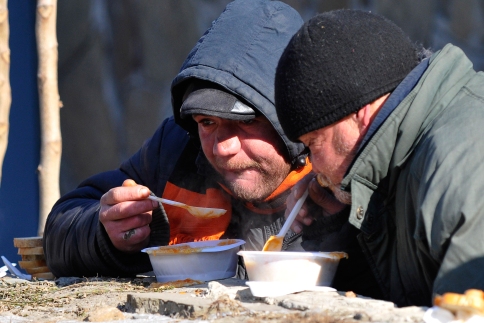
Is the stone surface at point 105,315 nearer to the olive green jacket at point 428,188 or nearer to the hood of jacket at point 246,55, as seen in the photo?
the olive green jacket at point 428,188

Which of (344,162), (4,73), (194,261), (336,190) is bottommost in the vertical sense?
(194,261)

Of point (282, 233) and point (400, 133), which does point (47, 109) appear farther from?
point (400, 133)

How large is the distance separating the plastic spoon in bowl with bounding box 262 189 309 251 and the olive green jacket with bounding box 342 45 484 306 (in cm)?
47

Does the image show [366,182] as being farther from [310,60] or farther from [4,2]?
[4,2]

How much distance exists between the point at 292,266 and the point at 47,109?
3.60 m

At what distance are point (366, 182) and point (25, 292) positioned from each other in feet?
5.41

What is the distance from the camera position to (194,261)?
A: 296cm

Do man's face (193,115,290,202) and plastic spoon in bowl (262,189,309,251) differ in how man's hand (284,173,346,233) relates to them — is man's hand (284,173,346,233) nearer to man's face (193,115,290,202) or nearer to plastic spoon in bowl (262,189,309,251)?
plastic spoon in bowl (262,189,309,251)

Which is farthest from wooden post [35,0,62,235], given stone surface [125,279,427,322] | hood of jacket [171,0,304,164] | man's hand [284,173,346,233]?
stone surface [125,279,427,322]

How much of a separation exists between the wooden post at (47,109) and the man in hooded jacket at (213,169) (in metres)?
1.81

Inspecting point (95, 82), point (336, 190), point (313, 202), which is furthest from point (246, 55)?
point (95, 82)

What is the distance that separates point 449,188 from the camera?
1.87m

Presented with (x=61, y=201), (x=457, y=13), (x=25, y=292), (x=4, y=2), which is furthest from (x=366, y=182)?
(x=4, y=2)

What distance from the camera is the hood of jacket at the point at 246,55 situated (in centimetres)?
315
